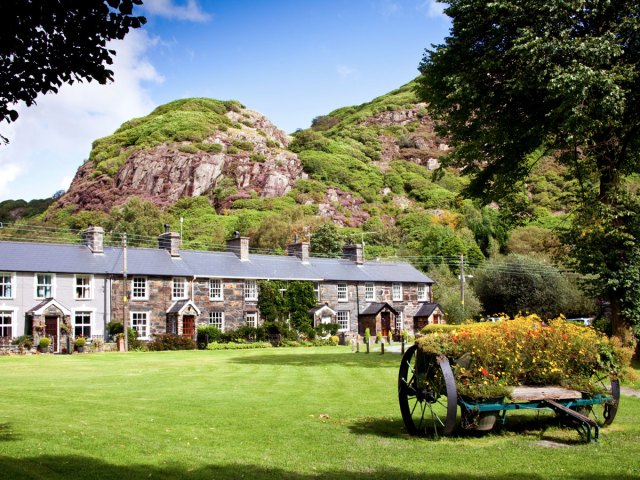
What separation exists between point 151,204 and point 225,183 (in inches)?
632

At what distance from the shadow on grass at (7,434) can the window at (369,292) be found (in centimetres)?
4443

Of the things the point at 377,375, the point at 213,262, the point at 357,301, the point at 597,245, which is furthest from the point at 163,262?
the point at 597,245

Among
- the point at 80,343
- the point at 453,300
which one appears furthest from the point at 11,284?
the point at 453,300

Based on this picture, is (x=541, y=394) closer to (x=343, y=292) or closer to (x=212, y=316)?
(x=212, y=316)

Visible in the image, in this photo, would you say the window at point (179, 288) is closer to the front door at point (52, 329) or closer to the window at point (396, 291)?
the front door at point (52, 329)

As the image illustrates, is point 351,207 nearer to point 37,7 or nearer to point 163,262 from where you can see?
point 163,262

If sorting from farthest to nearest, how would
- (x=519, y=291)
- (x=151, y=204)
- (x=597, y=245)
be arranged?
(x=151, y=204), (x=519, y=291), (x=597, y=245)

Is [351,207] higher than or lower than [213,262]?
higher

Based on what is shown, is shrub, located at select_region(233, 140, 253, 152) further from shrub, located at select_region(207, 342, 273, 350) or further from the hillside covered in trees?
shrub, located at select_region(207, 342, 273, 350)

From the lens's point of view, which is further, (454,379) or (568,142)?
(568,142)

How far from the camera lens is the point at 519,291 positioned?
5700 centimetres

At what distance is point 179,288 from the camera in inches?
1752

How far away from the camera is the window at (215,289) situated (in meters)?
46.0

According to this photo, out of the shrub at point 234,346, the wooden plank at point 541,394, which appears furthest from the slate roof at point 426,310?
the wooden plank at point 541,394
